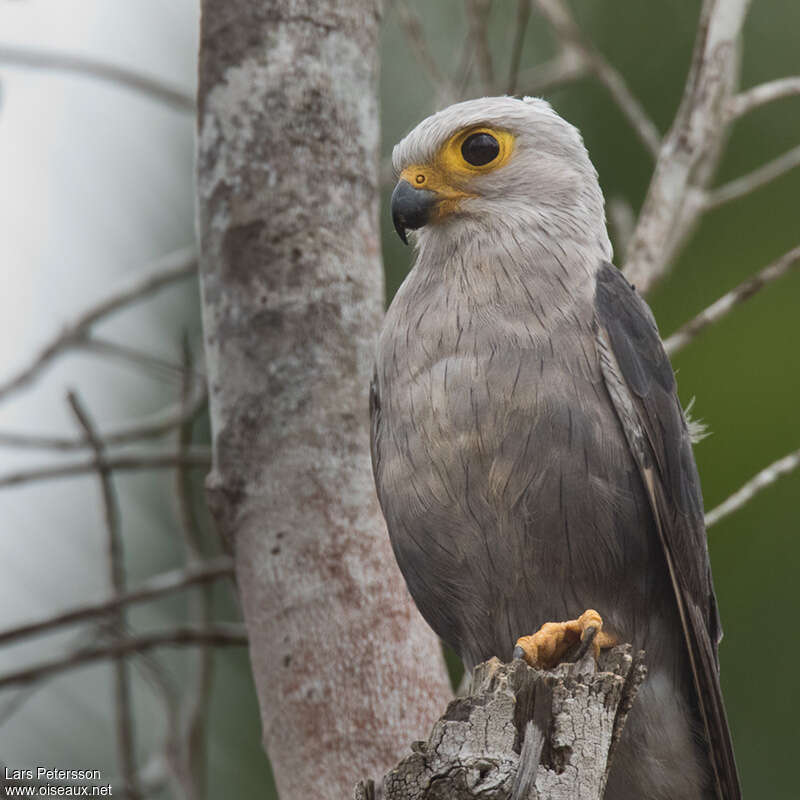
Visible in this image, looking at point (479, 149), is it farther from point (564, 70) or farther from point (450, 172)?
point (564, 70)

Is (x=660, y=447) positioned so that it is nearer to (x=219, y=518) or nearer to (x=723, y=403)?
(x=219, y=518)

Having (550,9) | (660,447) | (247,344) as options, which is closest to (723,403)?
(550,9)

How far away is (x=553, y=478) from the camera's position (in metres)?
3.18

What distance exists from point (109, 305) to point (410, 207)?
193 centimetres

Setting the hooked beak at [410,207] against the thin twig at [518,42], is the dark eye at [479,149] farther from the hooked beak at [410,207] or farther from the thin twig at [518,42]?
the thin twig at [518,42]

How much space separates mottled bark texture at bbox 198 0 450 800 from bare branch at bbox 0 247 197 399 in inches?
57.9

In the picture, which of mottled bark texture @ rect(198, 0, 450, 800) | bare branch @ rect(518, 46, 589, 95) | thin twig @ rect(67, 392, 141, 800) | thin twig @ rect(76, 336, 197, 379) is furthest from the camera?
bare branch @ rect(518, 46, 589, 95)

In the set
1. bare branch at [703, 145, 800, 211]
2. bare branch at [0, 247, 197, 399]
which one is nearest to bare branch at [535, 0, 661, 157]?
bare branch at [703, 145, 800, 211]

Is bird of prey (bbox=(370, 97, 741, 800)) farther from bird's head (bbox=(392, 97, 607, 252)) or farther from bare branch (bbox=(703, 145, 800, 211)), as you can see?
bare branch (bbox=(703, 145, 800, 211))

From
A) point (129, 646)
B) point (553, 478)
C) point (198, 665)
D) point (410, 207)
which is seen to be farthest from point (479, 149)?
point (198, 665)

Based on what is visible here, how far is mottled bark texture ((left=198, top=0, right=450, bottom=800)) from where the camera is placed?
330 centimetres

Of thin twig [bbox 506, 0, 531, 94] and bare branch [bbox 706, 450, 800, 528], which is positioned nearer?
bare branch [bbox 706, 450, 800, 528]

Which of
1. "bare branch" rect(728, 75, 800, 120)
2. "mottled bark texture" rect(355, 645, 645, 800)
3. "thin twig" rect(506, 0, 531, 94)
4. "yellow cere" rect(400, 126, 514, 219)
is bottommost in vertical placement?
"mottled bark texture" rect(355, 645, 645, 800)

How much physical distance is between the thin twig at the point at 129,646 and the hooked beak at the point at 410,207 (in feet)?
5.37
